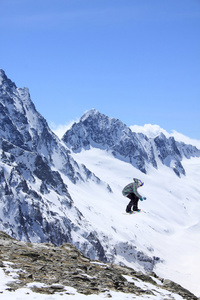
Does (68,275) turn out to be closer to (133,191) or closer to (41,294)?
(41,294)

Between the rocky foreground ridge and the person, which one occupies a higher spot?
the person

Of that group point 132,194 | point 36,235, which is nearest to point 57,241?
point 36,235

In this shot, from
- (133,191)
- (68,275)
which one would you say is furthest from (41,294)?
(133,191)

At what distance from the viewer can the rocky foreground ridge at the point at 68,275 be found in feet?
77.2

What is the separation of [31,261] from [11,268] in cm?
293

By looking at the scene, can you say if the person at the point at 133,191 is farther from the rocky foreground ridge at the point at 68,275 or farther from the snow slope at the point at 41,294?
the snow slope at the point at 41,294

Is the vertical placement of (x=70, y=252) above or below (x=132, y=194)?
below

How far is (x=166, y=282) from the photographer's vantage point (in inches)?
1224

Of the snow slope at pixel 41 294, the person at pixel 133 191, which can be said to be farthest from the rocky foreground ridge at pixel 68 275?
the person at pixel 133 191

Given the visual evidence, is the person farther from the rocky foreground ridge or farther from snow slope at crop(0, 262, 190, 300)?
snow slope at crop(0, 262, 190, 300)

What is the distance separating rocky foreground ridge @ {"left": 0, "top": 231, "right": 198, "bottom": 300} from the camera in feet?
77.2

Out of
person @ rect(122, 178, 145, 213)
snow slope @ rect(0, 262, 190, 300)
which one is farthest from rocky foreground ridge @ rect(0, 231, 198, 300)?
person @ rect(122, 178, 145, 213)

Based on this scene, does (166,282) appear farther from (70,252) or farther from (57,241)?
(57,241)

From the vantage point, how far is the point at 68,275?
25.6m
